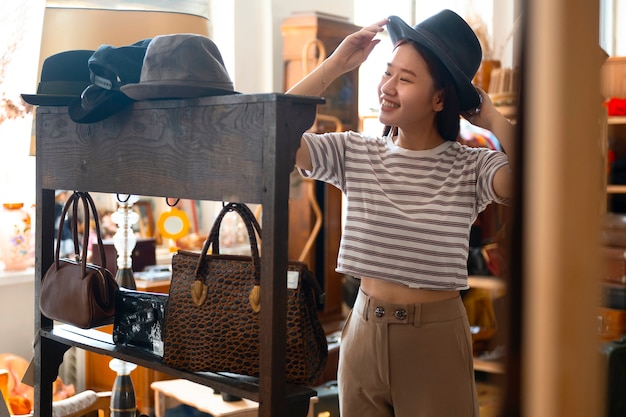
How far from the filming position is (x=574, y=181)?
20 centimetres

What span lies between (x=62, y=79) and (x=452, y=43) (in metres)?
0.91

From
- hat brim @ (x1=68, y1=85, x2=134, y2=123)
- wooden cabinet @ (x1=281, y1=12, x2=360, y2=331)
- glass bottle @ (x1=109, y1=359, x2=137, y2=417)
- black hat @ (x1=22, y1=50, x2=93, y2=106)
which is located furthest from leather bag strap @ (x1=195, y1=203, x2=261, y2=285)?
wooden cabinet @ (x1=281, y1=12, x2=360, y2=331)

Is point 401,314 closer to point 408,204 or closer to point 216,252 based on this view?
point 408,204

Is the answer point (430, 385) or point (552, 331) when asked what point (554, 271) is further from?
point (430, 385)

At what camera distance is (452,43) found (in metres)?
1.70

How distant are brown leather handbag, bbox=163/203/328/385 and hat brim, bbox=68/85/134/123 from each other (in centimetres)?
34

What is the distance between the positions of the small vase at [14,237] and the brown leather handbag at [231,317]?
2.01 metres

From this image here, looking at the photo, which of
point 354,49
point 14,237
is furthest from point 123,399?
point 14,237

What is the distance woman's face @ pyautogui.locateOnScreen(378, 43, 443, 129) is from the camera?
5.46ft

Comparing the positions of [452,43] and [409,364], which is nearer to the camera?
[409,364]

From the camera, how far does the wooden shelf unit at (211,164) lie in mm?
1296

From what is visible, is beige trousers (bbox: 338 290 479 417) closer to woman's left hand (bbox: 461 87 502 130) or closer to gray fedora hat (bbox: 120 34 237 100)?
woman's left hand (bbox: 461 87 502 130)

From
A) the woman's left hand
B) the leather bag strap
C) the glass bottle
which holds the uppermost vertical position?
the woman's left hand

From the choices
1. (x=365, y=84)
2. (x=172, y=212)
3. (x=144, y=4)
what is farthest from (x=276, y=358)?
(x=365, y=84)
